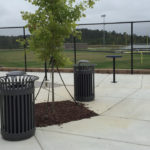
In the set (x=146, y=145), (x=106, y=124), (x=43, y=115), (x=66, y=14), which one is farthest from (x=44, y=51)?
(x=146, y=145)

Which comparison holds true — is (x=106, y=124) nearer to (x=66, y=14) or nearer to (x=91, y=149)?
(x=91, y=149)

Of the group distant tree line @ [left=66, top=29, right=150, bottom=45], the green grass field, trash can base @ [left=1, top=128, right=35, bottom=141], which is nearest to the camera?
trash can base @ [left=1, top=128, right=35, bottom=141]

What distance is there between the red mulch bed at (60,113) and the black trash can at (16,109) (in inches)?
28.5

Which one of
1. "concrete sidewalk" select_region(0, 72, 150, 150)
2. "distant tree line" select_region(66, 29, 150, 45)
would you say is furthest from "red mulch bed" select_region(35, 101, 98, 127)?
"distant tree line" select_region(66, 29, 150, 45)

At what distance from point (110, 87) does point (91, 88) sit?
84.1 inches

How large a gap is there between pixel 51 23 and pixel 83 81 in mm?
2184

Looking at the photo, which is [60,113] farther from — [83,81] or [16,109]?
[16,109]

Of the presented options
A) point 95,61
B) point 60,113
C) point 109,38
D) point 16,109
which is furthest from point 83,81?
point 95,61

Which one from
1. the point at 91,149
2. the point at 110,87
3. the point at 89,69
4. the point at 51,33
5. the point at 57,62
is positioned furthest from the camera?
the point at 110,87

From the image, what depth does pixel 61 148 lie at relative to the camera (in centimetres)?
396

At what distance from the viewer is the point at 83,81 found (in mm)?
6703

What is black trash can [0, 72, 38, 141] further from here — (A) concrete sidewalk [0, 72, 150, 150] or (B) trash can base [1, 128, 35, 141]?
(A) concrete sidewalk [0, 72, 150, 150]

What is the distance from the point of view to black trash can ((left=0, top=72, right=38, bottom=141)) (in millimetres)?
4160

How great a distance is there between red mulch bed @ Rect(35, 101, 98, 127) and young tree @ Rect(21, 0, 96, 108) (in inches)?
47.8
